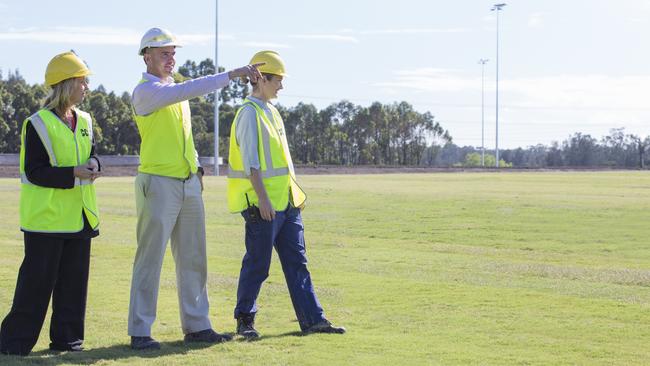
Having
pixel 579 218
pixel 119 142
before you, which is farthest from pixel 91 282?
pixel 119 142

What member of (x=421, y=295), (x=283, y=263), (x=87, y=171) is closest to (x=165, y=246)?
(x=87, y=171)

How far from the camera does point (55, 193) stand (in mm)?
7191

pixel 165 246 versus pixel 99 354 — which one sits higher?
pixel 165 246

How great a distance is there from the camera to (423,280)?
38.5 feet

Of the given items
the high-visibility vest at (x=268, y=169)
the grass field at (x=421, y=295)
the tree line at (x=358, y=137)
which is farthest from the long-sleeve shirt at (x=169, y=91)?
the tree line at (x=358, y=137)

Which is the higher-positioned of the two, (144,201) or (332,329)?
(144,201)

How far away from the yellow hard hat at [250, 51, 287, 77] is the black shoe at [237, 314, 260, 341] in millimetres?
1937

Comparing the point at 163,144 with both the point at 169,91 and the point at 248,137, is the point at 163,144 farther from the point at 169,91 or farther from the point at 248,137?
the point at 248,137

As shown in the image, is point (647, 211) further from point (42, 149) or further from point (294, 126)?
point (294, 126)

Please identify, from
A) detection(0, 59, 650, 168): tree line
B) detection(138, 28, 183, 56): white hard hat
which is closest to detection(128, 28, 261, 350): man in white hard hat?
detection(138, 28, 183, 56): white hard hat

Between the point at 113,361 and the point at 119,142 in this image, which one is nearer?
the point at 113,361

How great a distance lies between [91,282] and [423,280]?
3.73m

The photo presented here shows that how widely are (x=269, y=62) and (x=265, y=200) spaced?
108 centimetres

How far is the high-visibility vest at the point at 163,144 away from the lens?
741cm
